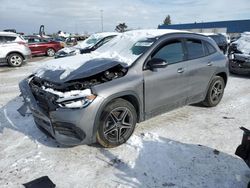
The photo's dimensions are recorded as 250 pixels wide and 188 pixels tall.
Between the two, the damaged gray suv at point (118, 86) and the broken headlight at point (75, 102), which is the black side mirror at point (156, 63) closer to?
the damaged gray suv at point (118, 86)

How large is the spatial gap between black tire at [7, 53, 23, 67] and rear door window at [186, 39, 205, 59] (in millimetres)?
10450

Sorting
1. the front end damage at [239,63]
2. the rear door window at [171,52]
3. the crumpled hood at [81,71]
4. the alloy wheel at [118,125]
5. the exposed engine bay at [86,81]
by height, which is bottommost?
the alloy wheel at [118,125]

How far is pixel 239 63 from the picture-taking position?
8875mm

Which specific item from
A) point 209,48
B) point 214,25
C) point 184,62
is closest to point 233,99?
point 209,48

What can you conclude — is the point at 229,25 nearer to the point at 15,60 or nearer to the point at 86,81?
the point at 15,60

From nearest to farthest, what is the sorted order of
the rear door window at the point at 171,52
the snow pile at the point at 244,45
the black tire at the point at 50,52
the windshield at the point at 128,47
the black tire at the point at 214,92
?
the windshield at the point at 128,47 → the rear door window at the point at 171,52 → the black tire at the point at 214,92 → the snow pile at the point at 244,45 → the black tire at the point at 50,52

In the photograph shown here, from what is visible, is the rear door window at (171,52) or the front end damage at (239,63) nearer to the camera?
the rear door window at (171,52)

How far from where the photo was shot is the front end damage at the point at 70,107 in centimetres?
310

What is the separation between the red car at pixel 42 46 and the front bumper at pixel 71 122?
49.4 feet

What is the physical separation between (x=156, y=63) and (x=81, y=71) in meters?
1.19

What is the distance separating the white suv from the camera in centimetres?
1219

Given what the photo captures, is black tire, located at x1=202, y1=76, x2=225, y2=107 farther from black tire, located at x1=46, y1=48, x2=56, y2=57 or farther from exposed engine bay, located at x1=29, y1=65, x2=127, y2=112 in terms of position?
black tire, located at x1=46, y1=48, x2=56, y2=57

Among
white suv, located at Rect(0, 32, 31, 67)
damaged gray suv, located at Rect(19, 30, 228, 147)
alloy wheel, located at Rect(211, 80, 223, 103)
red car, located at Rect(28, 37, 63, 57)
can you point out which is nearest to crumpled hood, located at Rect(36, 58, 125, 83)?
damaged gray suv, located at Rect(19, 30, 228, 147)

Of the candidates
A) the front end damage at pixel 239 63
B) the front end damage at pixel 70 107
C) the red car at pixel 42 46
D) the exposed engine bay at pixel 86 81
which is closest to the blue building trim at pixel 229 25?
the red car at pixel 42 46
